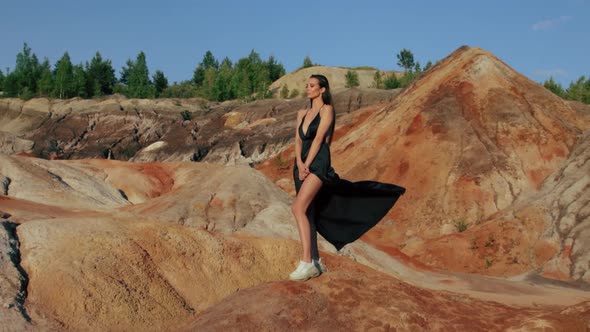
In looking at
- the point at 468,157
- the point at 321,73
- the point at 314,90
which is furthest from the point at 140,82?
the point at 314,90

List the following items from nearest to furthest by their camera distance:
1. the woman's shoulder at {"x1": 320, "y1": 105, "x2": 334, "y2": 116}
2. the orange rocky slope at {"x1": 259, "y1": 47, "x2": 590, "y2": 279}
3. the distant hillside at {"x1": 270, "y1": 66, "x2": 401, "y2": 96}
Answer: the woman's shoulder at {"x1": 320, "y1": 105, "x2": 334, "y2": 116} → the orange rocky slope at {"x1": 259, "y1": 47, "x2": 590, "y2": 279} → the distant hillside at {"x1": 270, "y1": 66, "x2": 401, "y2": 96}

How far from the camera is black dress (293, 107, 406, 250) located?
7.48 m

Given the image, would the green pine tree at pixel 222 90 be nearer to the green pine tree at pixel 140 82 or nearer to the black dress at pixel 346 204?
the green pine tree at pixel 140 82

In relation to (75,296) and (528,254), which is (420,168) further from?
(75,296)

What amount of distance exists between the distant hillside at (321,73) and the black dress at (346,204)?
312 ft

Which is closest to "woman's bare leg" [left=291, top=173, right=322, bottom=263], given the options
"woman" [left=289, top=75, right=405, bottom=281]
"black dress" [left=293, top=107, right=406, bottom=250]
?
"woman" [left=289, top=75, right=405, bottom=281]

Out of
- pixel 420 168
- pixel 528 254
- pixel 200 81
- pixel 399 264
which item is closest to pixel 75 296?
pixel 399 264

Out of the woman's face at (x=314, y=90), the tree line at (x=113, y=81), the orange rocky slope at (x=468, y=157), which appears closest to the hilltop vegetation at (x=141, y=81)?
the tree line at (x=113, y=81)

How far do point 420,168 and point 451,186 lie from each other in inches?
80.4

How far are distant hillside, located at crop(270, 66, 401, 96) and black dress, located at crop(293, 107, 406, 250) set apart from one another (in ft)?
312

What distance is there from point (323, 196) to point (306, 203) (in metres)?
0.29

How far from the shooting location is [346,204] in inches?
297

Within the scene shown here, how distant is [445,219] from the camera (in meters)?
32.0

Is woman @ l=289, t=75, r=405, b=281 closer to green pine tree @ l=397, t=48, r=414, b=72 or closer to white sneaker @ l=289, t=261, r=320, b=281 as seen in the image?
white sneaker @ l=289, t=261, r=320, b=281
